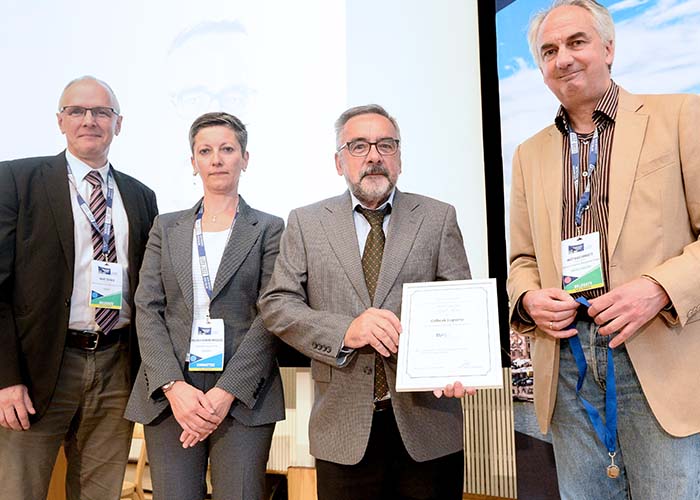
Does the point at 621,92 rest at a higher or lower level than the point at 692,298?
higher

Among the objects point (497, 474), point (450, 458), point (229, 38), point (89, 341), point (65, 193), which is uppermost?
point (229, 38)

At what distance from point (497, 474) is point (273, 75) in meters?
2.50

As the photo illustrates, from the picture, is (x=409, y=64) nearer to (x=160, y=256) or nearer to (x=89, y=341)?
(x=160, y=256)

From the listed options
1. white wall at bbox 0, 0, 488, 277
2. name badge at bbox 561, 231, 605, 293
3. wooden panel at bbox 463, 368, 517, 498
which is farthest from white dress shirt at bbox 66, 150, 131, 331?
wooden panel at bbox 463, 368, 517, 498

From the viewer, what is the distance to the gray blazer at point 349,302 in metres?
1.86

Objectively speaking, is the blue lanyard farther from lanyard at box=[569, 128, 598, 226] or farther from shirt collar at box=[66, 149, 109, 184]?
shirt collar at box=[66, 149, 109, 184]

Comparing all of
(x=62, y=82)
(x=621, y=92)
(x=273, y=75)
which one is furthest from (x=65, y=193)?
(x=621, y=92)

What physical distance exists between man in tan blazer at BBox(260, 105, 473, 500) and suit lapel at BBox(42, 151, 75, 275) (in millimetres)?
835

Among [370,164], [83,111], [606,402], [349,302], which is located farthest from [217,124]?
[606,402]

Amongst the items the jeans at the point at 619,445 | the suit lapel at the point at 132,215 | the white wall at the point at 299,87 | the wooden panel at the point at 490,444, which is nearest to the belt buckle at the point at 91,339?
the suit lapel at the point at 132,215

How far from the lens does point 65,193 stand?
2.43 meters

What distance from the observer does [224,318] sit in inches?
86.7

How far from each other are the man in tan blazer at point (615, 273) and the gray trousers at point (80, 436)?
4.90 feet

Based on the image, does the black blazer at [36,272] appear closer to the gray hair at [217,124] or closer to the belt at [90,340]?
the belt at [90,340]
